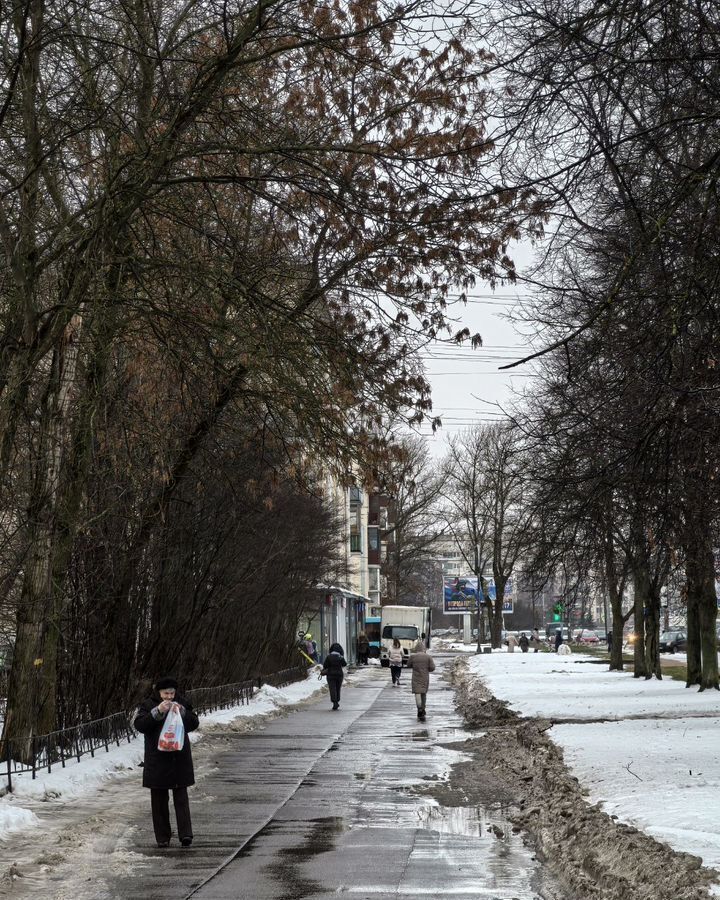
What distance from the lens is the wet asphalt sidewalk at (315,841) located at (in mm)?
9219

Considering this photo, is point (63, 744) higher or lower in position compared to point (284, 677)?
higher

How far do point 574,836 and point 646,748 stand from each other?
6.46m

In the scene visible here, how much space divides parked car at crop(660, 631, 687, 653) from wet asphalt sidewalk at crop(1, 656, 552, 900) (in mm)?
68504

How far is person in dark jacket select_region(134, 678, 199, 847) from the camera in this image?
1130cm

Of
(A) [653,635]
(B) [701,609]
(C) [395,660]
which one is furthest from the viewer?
(C) [395,660]

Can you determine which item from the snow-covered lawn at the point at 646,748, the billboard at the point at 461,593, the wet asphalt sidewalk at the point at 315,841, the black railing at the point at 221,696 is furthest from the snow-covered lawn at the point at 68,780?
the billboard at the point at 461,593

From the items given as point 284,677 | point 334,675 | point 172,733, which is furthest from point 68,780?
point 284,677

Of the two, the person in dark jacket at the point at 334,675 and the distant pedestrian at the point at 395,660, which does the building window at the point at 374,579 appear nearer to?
the distant pedestrian at the point at 395,660

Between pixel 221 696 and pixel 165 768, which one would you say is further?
pixel 221 696

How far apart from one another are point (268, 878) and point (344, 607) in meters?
61.3

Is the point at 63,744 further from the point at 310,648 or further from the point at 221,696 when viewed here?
the point at 310,648

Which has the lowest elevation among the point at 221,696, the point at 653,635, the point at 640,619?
the point at 221,696

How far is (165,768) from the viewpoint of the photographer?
38.2 feet

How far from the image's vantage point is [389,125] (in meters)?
13.9
